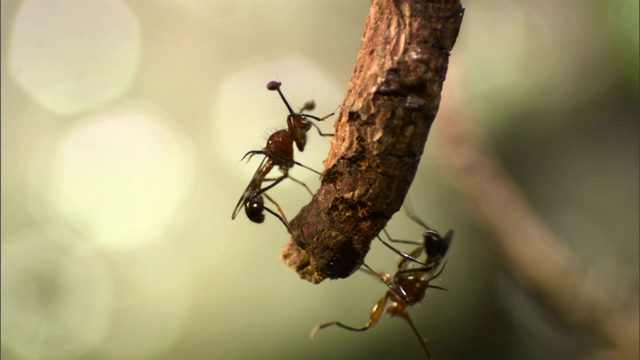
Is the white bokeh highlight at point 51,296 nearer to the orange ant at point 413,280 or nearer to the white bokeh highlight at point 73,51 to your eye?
the white bokeh highlight at point 73,51

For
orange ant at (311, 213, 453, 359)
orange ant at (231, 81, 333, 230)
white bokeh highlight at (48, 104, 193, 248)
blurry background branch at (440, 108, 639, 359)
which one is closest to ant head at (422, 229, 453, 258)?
orange ant at (311, 213, 453, 359)

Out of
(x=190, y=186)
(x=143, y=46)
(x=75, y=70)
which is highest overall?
(x=143, y=46)

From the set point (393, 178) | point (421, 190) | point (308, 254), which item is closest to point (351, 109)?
point (393, 178)

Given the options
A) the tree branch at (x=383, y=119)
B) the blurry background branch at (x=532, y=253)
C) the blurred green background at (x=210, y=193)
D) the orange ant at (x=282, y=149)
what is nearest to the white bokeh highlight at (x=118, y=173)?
the blurred green background at (x=210, y=193)

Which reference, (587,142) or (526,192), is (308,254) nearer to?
(526,192)

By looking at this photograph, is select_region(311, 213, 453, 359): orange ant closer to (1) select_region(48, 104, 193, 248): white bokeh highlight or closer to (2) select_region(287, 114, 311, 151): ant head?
(2) select_region(287, 114, 311, 151): ant head

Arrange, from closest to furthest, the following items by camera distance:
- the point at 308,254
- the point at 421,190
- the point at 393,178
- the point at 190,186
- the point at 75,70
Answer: the point at 393,178, the point at 308,254, the point at 75,70, the point at 190,186, the point at 421,190
